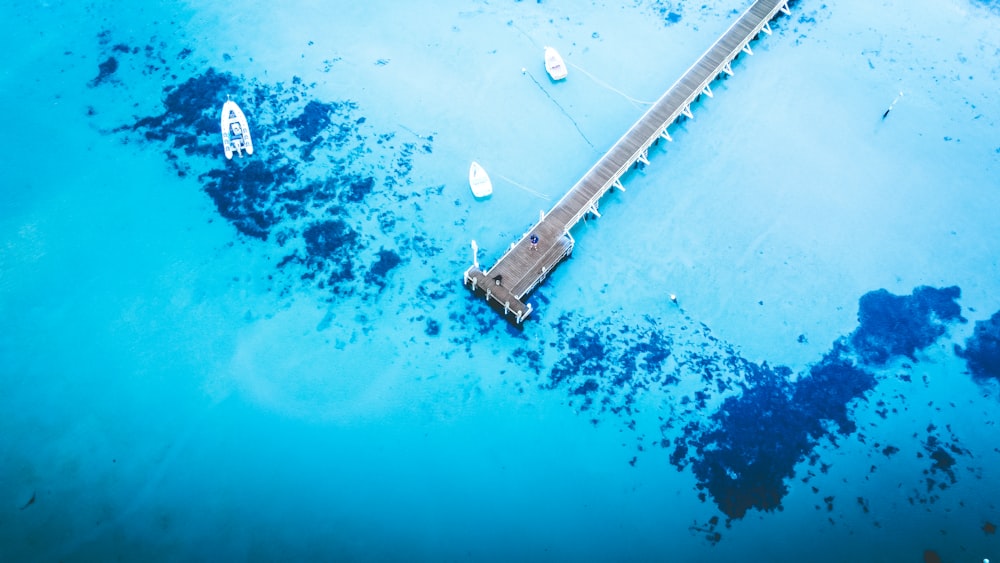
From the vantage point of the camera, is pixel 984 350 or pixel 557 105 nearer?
pixel 984 350

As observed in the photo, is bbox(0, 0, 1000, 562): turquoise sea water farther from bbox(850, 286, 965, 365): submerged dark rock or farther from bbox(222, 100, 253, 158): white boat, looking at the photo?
bbox(222, 100, 253, 158): white boat

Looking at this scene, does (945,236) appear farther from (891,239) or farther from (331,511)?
(331,511)

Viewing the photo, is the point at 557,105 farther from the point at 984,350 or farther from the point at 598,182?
the point at 984,350

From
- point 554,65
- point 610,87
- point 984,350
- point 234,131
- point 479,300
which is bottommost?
point 479,300

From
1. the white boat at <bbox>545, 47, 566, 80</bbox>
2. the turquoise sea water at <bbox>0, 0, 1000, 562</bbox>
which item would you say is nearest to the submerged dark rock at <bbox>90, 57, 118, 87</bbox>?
the turquoise sea water at <bbox>0, 0, 1000, 562</bbox>

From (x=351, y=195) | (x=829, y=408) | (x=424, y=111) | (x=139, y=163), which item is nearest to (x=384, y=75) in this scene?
(x=424, y=111)

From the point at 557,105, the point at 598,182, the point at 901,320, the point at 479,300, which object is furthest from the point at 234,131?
the point at 901,320
